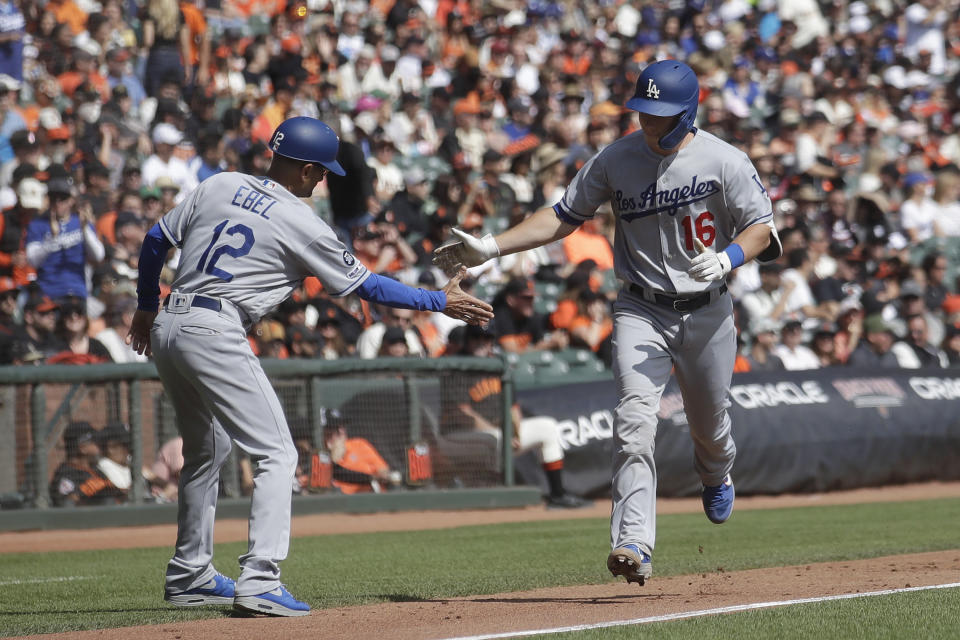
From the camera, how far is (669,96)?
19.4 feet

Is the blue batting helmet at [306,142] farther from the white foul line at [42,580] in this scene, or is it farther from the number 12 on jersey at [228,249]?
the white foul line at [42,580]

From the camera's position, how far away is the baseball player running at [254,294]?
554 cm

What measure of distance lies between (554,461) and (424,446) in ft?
4.23

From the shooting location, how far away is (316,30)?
1719cm

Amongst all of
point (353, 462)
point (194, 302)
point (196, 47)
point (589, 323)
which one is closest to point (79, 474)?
point (353, 462)

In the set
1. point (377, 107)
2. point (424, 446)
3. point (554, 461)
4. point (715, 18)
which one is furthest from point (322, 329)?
point (715, 18)

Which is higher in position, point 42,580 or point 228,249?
point 228,249

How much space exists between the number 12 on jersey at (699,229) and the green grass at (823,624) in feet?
5.62

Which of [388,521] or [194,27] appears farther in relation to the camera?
[194,27]

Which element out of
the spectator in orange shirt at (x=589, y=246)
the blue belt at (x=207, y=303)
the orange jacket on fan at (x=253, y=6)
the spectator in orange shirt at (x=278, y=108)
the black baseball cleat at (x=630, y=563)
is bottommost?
the black baseball cleat at (x=630, y=563)

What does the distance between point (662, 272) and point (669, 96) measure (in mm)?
796

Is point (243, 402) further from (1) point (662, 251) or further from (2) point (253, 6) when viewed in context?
(2) point (253, 6)

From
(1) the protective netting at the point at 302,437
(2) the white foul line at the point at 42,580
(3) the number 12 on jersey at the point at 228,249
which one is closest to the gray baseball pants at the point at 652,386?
(3) the number 12 on jersey at the point at 228,249

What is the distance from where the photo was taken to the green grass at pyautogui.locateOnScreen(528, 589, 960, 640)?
4.66 metres
